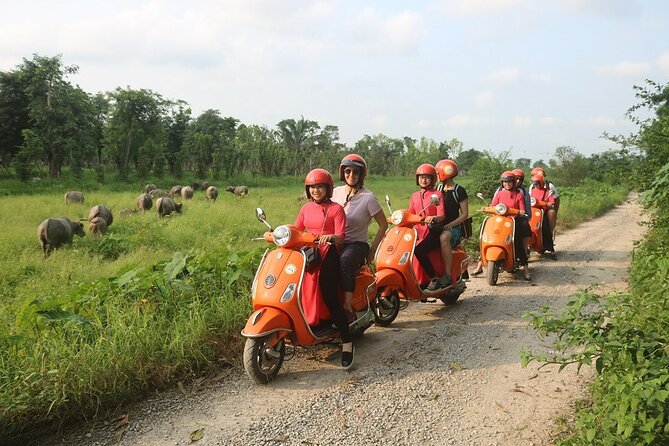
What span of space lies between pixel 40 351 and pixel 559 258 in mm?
8910

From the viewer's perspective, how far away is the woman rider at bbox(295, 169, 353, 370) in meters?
4.32

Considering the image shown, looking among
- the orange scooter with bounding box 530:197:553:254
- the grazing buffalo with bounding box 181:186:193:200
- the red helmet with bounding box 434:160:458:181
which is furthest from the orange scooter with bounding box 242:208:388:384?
the grazing buffalo with bounding box 181:186:193:200

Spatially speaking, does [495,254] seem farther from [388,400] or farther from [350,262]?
[388,400]

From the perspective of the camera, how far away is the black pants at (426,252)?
598cm

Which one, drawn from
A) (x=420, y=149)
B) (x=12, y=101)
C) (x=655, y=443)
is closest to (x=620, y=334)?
(x=655, y=443)

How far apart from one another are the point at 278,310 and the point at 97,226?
459 inches

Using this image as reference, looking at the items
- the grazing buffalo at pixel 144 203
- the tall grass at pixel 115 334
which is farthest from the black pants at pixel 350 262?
the grazing buffalo at pixel 144 203

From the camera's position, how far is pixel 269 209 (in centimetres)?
1947

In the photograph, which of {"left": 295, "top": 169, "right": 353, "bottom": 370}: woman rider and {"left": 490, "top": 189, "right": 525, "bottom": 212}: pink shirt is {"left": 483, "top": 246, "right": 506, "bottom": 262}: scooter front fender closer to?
{"left": 490, "top": 189, "right": 525, "bottom": 212}: pink shirt

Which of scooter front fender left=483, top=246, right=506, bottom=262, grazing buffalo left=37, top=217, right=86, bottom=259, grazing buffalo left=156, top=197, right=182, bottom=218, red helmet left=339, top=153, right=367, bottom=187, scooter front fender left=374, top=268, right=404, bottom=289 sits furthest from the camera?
grazing buffalo left=156, top=197, right=182, bottom=218

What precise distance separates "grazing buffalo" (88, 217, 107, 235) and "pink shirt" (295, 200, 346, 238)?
11.1 meters

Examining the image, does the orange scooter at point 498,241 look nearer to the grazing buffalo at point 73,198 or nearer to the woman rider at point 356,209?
the woman rider at point 356,209

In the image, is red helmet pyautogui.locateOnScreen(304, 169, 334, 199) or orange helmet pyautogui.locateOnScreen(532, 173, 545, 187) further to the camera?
orange helmet pyautogui.locateOnScreen(532, 173, 545, 187)

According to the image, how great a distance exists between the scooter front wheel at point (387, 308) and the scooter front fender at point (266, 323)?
5.61ft
